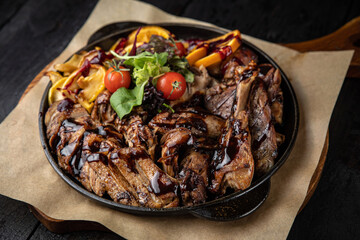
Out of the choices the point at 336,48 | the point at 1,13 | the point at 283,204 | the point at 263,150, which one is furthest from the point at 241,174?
the point at 1,13

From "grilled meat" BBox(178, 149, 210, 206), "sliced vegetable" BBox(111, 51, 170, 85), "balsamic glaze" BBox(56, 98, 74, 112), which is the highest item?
"sliced vegetable" BBox(111, 51, 170, 85)

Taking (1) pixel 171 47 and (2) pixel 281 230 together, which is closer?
(2) pixel 281 230

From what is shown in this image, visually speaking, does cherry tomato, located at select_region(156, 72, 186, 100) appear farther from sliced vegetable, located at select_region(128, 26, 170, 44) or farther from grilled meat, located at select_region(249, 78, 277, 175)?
sliced vegetable, located at select_region(128, 26, 170, 44)

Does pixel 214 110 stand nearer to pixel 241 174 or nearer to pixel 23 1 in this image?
pixel 241 174

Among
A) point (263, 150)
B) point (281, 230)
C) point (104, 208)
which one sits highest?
point (263, 150)

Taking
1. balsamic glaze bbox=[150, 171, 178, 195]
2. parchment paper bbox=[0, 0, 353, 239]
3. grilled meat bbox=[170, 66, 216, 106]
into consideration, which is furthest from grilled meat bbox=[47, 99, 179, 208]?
grilled meat bbox=[170, 66, 216, 106]
